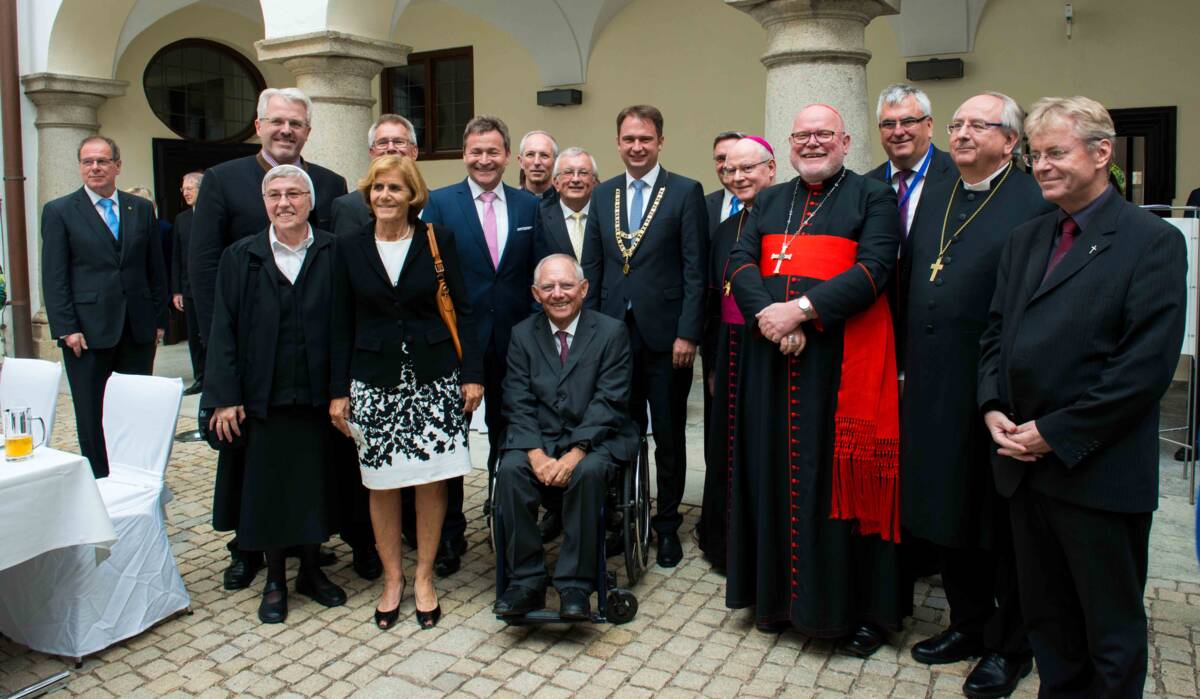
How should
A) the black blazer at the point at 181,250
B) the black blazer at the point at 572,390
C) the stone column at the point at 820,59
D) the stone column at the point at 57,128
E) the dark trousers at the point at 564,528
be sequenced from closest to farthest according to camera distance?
the dark trousers at the point at 564,528 → the black blazer at the point at 572,390 → the stone column at the point at 820,59 → the black blazer at the point at 181,250 → the stone column at the point at 57,128

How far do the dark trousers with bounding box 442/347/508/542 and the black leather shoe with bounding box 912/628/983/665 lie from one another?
6.52 ft

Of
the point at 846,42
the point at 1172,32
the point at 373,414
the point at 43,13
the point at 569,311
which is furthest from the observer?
the point at 43,13

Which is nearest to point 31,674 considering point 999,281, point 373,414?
point 373,414

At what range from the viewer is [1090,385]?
268 cm

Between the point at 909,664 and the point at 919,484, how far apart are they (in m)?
0.69

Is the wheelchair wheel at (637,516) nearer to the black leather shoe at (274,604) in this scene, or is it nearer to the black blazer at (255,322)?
the black blazer at (255,322)

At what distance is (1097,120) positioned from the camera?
2.65m

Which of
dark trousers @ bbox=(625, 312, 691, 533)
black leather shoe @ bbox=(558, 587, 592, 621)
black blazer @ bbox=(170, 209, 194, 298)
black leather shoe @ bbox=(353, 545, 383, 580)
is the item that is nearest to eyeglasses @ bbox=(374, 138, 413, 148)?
dark trousers @ bbox=(625, 312, 691, 533)

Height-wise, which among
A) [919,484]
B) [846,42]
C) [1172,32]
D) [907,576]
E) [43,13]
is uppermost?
[43,13]

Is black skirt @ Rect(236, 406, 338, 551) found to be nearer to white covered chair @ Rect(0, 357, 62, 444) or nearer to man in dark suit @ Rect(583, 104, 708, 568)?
white covered chair @ Rect(0, 357, 62, 444)

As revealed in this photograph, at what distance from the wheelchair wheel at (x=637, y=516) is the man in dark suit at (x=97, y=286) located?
125 inches

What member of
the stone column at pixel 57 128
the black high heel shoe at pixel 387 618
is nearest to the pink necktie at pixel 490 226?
the black high heel shoe at pixel 387 618

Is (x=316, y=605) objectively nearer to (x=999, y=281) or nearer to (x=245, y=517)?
(x=245, y=517)

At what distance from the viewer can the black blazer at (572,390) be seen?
13.1 feet
